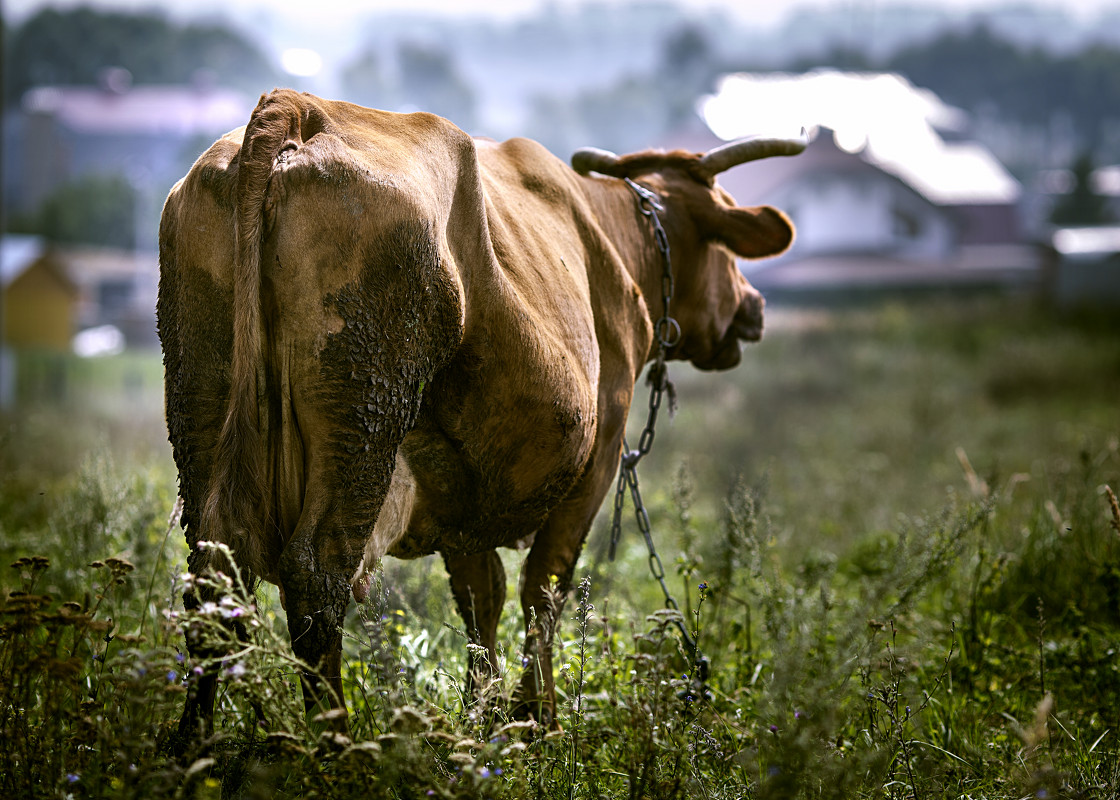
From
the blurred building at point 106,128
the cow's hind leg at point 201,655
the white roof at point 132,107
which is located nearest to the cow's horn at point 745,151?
the cow's hind leg at point 201,655

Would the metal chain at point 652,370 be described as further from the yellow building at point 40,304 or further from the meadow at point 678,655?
the yellow building at point 40,304

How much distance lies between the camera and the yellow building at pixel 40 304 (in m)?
29.3

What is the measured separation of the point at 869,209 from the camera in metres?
36.8

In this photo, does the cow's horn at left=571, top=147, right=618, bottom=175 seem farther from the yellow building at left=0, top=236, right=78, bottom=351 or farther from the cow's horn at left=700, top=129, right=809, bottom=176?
the yellow building at left=0, top=236, right=78, bottom=351

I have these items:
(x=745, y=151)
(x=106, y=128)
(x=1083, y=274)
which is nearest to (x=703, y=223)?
(x=745, y=151)

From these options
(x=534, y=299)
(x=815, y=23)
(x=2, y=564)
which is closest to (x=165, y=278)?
(x=534, y=299)

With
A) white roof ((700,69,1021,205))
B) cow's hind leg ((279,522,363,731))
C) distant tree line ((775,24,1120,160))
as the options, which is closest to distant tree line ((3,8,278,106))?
white roof ((700,69,1021,205))

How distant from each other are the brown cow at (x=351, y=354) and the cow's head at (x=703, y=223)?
4.04 ft

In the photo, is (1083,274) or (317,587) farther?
(1083,274)

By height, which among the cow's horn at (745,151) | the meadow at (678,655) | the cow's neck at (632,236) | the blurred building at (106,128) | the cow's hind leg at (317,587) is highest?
the blurred building at (106,128)

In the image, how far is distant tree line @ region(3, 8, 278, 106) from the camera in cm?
4234

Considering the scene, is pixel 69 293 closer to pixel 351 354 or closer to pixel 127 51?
pixel 127 51

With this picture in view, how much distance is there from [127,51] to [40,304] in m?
20.5

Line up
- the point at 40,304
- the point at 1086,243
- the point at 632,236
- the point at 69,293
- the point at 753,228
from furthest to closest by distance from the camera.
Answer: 1. the point at 40,304
2. the point at 69,293
3. the point at 1086,243
4. the point at 753,228
5. the point at 632,236
